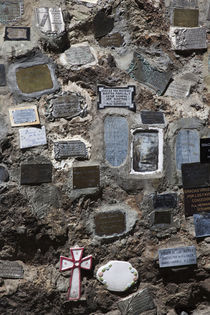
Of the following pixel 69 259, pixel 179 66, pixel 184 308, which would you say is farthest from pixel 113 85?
pixel 184 308

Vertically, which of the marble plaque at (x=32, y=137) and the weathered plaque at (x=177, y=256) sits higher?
the marble plaque at (x=32, y=137)

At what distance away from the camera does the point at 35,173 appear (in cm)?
288

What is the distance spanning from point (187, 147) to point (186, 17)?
1072mm

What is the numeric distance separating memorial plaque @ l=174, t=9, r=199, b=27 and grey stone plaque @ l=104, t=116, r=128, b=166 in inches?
37.2

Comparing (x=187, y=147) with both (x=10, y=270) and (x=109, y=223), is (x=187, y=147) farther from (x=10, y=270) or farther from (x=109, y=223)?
(x=10, y=270)

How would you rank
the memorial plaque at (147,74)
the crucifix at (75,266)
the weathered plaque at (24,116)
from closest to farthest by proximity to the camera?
the weathered plaque at (24,116) < the crucifix at (75,266) < the memorial plaque at (147,74)

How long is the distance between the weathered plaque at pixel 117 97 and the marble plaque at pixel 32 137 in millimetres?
491

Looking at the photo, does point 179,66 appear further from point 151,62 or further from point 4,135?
point 4,135

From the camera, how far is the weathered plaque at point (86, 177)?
293 cm

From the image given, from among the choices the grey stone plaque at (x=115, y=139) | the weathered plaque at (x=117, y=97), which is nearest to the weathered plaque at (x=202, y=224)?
the grey stone plaque at (x=115, y=139)

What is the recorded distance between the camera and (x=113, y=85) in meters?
3.02

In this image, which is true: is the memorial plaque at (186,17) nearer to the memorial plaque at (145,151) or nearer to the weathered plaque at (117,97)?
the weathered plaque at (117,97)

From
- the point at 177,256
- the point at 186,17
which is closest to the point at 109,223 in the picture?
the point at 177,256

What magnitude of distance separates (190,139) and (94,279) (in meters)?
1.35
